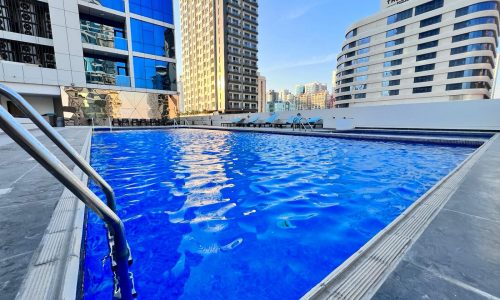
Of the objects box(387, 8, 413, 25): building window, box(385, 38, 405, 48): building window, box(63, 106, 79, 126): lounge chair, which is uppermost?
box(387, 8, 413, 25): building window

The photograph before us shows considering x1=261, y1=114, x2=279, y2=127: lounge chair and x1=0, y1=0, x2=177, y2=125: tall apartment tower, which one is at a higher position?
x1=0, y1=0, x2=177, y2=125: tall apartment tower

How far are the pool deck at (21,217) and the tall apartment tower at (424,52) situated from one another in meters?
51.6

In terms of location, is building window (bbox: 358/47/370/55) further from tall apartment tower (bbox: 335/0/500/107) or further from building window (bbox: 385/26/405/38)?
building window (bbox: 385/26/405/38)

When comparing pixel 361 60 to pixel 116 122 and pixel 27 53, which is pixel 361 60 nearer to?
pixel 116 122

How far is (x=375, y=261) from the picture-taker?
1.61 m

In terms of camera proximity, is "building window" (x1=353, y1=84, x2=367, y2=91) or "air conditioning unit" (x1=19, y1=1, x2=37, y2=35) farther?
"building window" (x1=353, y1=84, x2=367, y2=91)

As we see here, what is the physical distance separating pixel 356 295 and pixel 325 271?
979 millimetres

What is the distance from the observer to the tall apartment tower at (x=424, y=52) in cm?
3622

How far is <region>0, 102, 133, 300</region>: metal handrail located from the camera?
0.85m

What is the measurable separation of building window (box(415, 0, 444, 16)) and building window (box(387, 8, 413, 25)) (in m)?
1.10

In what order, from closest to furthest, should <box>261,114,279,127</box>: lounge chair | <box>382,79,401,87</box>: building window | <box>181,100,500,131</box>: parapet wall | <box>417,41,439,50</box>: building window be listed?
<box>181,100,500,131</box>: parapet wall
<box>261,114,279,127</box>: lounge chair
<box>417,41,439,50</box>: building window
<box>382,79,401,87</box>: building window

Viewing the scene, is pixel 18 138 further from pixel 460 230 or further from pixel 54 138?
pixel 460 230

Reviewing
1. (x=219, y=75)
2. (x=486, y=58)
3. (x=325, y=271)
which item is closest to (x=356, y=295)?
(x=325, y=271)

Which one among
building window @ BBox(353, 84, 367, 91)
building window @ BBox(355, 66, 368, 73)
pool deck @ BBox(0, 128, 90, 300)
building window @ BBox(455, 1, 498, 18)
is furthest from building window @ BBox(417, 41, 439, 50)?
pool deck @ BBox(0, 128, 90, 300)
